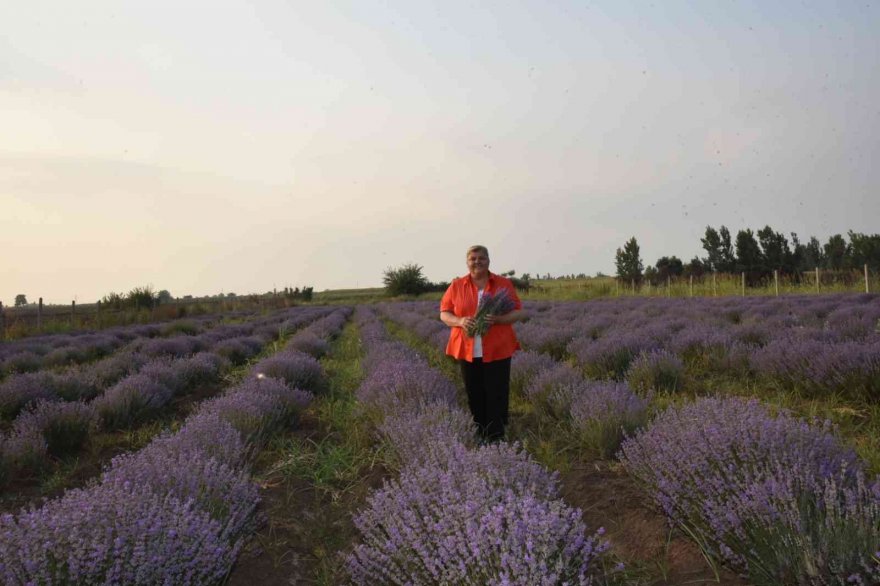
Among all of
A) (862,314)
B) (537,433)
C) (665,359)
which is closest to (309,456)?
(537,433)

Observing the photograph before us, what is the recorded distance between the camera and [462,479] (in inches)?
84.0

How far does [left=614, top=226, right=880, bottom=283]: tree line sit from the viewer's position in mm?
45166

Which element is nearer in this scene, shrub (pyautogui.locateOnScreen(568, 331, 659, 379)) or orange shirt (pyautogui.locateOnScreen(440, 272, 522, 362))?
orange shirt (pyautogui.locateOnScreen(440, 272, 522, 362))

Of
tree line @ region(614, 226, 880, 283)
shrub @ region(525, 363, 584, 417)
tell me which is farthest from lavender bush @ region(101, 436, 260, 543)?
tree line @ region(614, 226, 880, 283)

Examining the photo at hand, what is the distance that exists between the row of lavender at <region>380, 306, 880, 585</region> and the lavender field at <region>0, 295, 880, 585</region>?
1 centimetres

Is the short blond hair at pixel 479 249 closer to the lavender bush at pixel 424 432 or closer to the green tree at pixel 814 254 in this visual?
the lavender bush at pixel 424 432

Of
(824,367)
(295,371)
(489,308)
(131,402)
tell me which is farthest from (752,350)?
(131,402)

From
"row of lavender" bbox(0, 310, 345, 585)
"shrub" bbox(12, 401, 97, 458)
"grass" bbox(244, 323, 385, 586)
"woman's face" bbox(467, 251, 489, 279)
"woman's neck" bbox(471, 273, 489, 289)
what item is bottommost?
"grass" bbox(244, 323, 385, 586)

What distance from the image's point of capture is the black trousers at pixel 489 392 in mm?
3857

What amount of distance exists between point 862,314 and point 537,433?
7225mm

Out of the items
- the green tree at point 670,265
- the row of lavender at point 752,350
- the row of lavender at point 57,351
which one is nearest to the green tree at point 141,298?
the row of lavender at point 57,351

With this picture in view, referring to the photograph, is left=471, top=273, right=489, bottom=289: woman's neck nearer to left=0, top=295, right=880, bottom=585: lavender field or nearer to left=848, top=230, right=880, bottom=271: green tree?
left=0, top=295, right=880, bottom=585: lavender field

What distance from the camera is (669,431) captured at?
2.60 m

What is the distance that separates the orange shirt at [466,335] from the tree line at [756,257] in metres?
38.9
